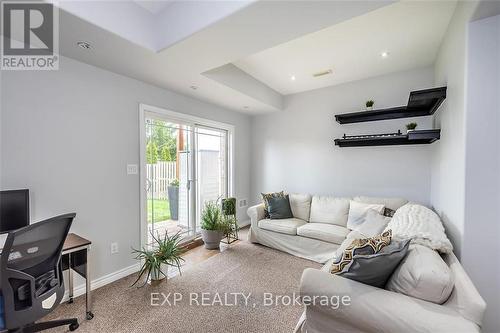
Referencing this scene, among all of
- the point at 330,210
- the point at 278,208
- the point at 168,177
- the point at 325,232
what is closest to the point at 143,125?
the point at 168,177

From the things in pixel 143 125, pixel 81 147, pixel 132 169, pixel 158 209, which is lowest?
pixel 158 209

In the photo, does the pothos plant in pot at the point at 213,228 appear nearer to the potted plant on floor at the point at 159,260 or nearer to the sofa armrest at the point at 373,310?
the potted plant on floor at the point at 159,260

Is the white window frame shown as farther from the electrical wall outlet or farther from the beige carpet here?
the beige carpet

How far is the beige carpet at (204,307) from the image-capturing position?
1.83 metres

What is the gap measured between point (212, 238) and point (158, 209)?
926 mm

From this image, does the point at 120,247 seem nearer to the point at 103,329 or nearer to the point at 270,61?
the point at 103,329

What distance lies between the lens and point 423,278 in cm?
121

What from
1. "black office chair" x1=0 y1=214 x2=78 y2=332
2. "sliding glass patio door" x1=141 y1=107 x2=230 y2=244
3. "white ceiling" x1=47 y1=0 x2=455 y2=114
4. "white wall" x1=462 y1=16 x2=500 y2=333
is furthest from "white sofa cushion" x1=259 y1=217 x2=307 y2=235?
"black office chair" x1=0 y1=214 x2=78 y2=332

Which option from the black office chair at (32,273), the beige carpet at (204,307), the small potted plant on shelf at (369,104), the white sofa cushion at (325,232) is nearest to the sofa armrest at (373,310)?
the beige carpet at (204,307)

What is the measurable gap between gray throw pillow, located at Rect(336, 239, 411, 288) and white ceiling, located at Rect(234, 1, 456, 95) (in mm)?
2000

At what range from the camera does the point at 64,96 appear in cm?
219

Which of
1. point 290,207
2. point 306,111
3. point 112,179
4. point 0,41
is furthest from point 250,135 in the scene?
point 0,41

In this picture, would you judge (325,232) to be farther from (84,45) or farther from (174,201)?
(84,45)

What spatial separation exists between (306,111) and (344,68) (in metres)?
1.09
